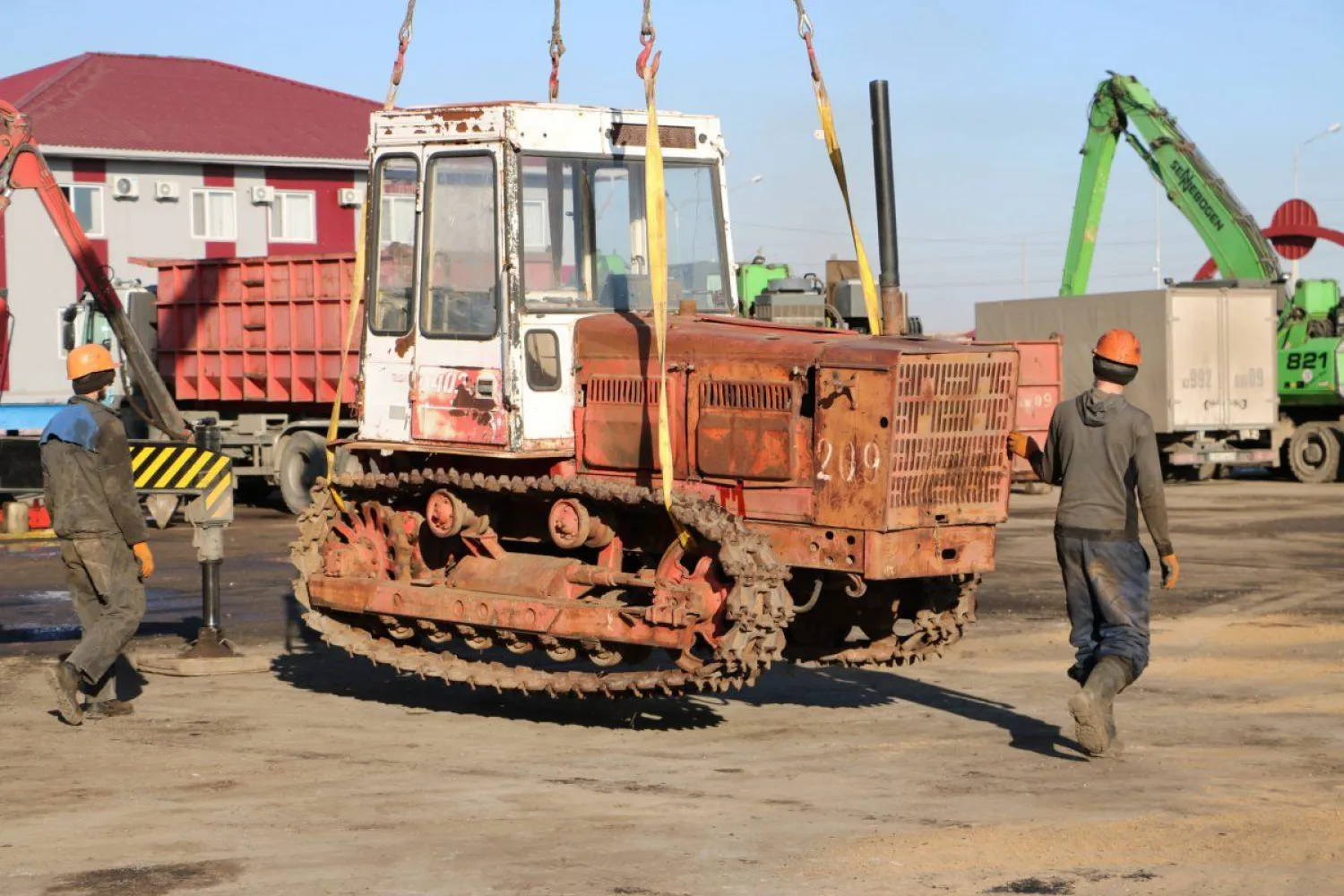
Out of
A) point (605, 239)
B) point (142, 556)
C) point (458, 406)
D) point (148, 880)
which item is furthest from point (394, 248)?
point (148, 880)

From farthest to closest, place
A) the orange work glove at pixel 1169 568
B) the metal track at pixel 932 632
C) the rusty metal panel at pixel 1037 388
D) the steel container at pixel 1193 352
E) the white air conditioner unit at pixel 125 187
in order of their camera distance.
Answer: the white air conditioner unit at pixel 125 187 → the steel container at pixel 1193 352 → the rusty metal panel at pixel 1037 388 → the metal track at pixel 932 632 → the orange work glove at pixel 1169 568

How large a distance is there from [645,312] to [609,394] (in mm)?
652

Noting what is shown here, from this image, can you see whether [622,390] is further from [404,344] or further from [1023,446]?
[1023,446]

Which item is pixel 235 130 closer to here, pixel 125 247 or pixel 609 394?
pixel 125 247

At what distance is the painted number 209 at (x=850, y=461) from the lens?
10008 millimetres

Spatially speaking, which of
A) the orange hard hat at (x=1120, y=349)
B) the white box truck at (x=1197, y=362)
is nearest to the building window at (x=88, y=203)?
the white box truck at (x=1197, y=362)

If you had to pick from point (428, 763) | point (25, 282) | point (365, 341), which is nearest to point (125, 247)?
point (25, 282)

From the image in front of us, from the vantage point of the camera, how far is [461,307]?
11531 millimetres

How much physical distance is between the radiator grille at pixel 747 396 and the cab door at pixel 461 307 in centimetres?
132

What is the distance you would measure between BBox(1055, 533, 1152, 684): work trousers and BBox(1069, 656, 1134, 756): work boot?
0.08m

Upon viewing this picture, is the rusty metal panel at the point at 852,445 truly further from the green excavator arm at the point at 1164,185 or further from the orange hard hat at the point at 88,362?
the green excavator arm at the point at 1164,185

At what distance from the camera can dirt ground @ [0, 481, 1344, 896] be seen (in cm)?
739

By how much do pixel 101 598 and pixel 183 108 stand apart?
39319 millimetres

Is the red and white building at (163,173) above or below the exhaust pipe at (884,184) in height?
above
